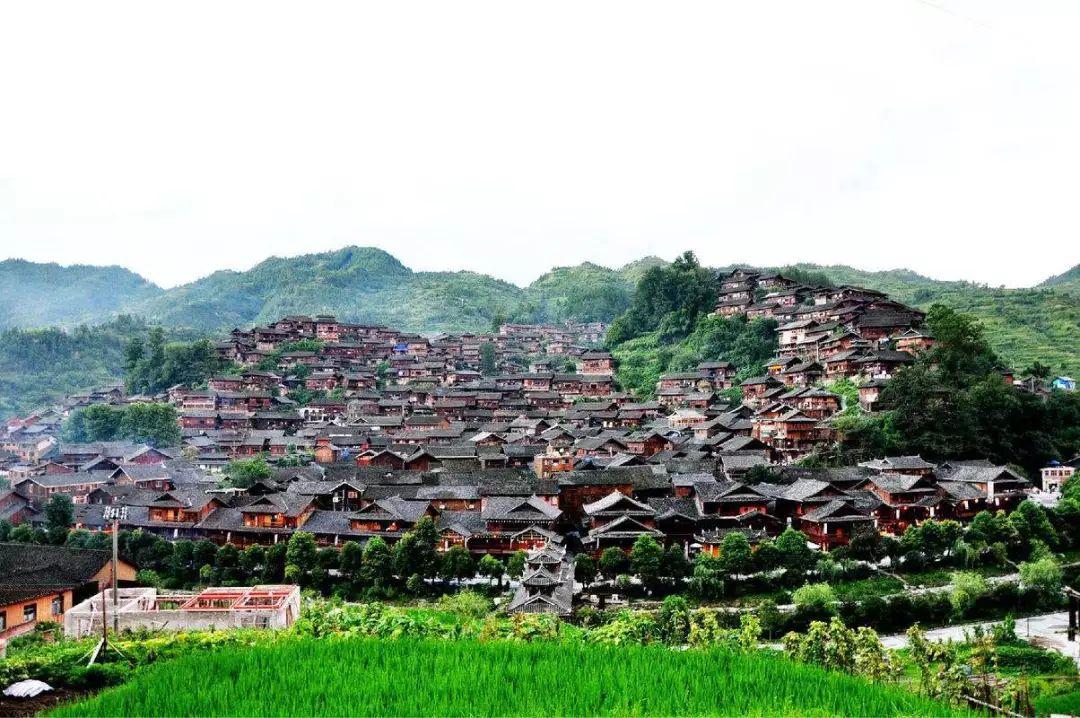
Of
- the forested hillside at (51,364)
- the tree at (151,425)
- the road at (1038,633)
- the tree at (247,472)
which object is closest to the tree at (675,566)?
the road at (1038,633)

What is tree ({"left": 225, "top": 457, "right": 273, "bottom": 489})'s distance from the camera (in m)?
25.3

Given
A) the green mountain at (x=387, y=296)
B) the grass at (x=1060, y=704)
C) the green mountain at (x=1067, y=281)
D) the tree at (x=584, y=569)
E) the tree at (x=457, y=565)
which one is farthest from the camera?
the green mountain at (x=1067, y=281)

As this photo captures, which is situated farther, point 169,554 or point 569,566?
point 169,554

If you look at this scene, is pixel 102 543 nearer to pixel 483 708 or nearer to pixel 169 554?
pixel 169 554

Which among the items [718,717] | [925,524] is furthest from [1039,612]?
[718,717]

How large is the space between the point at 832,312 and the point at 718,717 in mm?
31557

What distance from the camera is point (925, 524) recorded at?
721 inches

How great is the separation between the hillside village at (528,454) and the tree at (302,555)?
5.73 feet

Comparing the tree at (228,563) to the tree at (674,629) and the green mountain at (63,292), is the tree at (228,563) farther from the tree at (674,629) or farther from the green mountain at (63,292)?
the green mountain at (63,292)

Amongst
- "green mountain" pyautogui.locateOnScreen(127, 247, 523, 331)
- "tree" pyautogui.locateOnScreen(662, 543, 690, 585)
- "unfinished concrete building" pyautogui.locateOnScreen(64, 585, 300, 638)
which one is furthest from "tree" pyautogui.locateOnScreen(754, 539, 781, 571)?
"green mountain" pyautogui.locateOnScreen(127, 247, 523, 331)

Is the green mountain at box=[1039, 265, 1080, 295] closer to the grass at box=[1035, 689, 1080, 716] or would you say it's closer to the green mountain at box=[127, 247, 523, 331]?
the green mountain at box=[127, 247, 523, 331]

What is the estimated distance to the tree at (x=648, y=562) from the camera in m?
16.8

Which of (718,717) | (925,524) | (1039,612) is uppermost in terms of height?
(718,717)

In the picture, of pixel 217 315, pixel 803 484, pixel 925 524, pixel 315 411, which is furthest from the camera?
pixel 217 315
